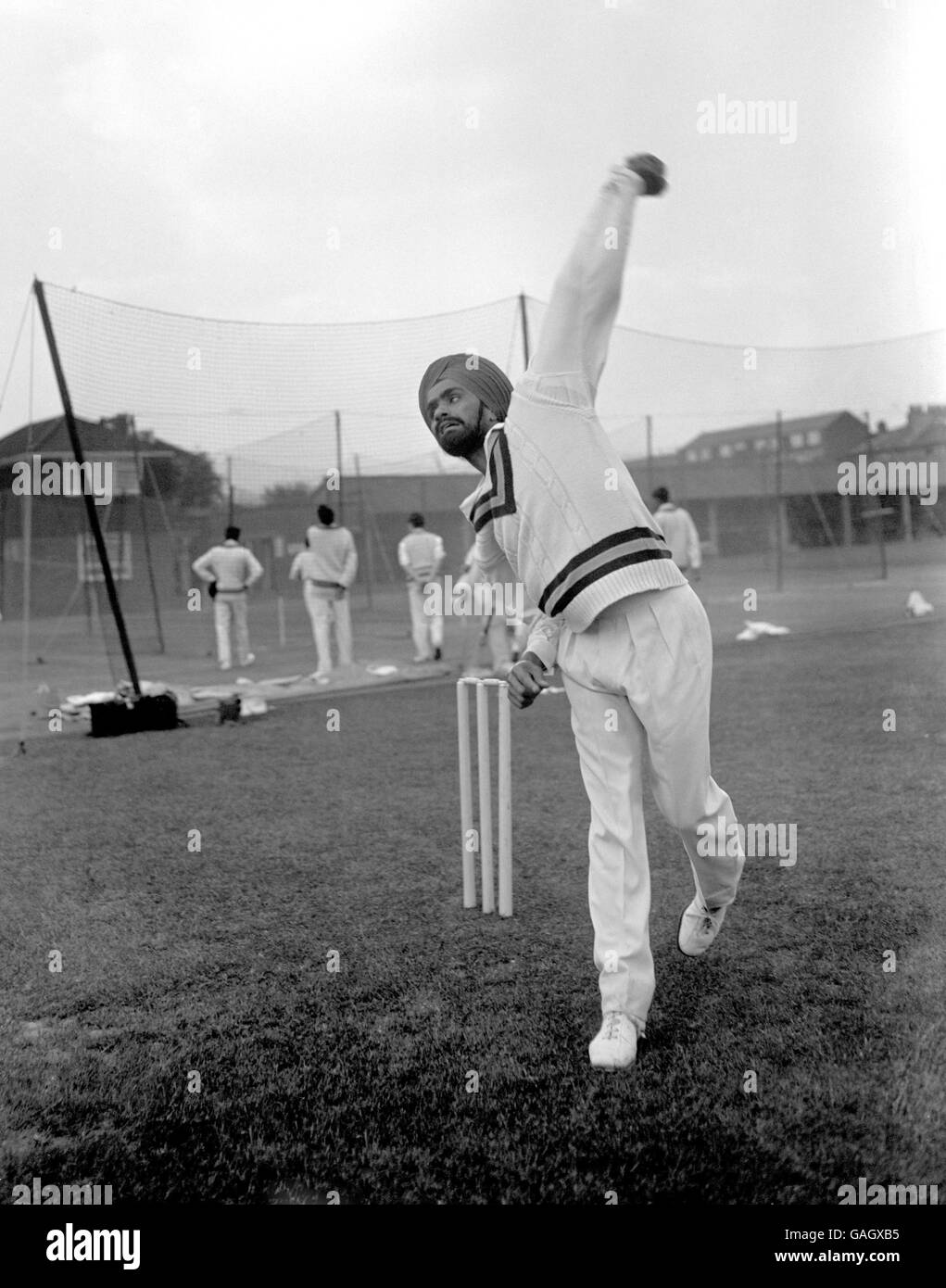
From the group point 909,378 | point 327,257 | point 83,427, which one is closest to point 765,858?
point 327,257

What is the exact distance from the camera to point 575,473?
2969 mm

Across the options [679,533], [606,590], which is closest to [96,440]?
[679,533]

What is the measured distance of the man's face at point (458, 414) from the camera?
317cm

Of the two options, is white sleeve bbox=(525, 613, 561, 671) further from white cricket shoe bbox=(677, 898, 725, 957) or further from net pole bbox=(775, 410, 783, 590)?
net pole bbox=(775, 410, 783, 590)

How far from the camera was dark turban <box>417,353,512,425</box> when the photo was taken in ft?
10.4

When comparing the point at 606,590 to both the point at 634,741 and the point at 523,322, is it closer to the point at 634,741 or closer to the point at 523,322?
the point at 634,741

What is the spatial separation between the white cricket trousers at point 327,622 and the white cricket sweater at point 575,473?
10.0 metres

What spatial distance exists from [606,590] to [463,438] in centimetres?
62

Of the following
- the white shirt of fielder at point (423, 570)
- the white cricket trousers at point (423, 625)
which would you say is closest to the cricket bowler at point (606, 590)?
the white cricket trousers at point (423, 625)

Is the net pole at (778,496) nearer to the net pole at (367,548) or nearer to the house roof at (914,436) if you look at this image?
the house roof at (914,436)

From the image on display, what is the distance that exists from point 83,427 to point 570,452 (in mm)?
12589

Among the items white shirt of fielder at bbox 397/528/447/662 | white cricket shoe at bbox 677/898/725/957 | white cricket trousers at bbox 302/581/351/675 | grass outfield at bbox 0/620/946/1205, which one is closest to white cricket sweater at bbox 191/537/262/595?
white cricket trousers at bbox 302/581/351/675

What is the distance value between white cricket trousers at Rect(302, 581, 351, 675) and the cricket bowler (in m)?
9.97

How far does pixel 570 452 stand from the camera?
117 inches
